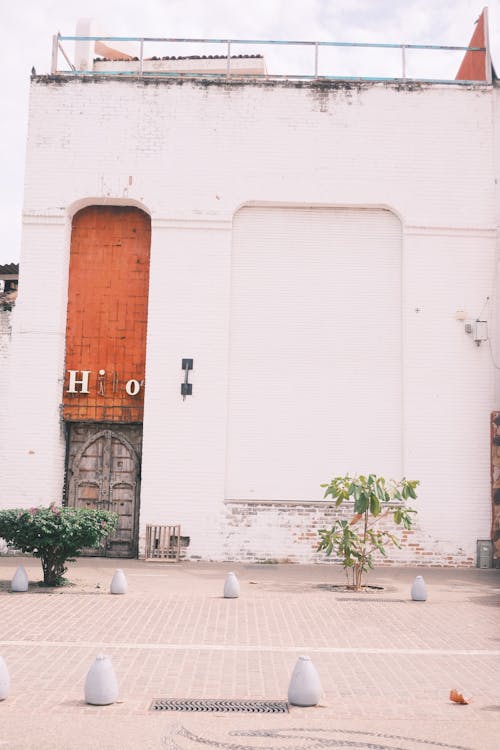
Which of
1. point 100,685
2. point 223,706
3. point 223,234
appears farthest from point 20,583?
point 223,234

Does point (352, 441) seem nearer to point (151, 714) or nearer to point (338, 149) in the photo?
point (338, 149)

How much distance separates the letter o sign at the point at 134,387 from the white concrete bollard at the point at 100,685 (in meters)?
10.8

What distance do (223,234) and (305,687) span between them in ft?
38.9

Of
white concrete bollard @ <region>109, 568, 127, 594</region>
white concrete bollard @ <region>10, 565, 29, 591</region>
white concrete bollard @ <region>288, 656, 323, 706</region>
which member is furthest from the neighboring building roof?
white concrete bollard @ <region>288, 656, 323, 706</region>

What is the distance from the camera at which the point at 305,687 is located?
6527mm

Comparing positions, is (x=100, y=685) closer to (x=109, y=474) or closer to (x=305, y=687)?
(x=305, y=687)

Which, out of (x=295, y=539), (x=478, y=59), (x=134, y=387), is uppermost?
(x=478, y=59)

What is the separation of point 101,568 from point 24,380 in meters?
4.07

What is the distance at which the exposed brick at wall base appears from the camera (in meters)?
16.3

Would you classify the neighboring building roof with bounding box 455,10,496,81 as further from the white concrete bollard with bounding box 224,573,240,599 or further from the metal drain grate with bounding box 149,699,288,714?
the metal drain grate with bounding box 149,699,288,714

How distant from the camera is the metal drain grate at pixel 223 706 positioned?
21.1 ft

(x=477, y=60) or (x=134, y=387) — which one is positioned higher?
(x=477, y=60)

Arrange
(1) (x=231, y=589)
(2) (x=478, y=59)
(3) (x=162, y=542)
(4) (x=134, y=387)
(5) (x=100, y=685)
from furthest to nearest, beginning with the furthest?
(2) (x=478, y=59) → (4) (x=134, y=387) → (3) (x=162, y=542) → (1) (x=231, y=589) → (5) (x=100, y=685)

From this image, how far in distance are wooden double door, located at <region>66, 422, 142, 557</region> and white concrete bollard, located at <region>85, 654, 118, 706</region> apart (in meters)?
10.5
